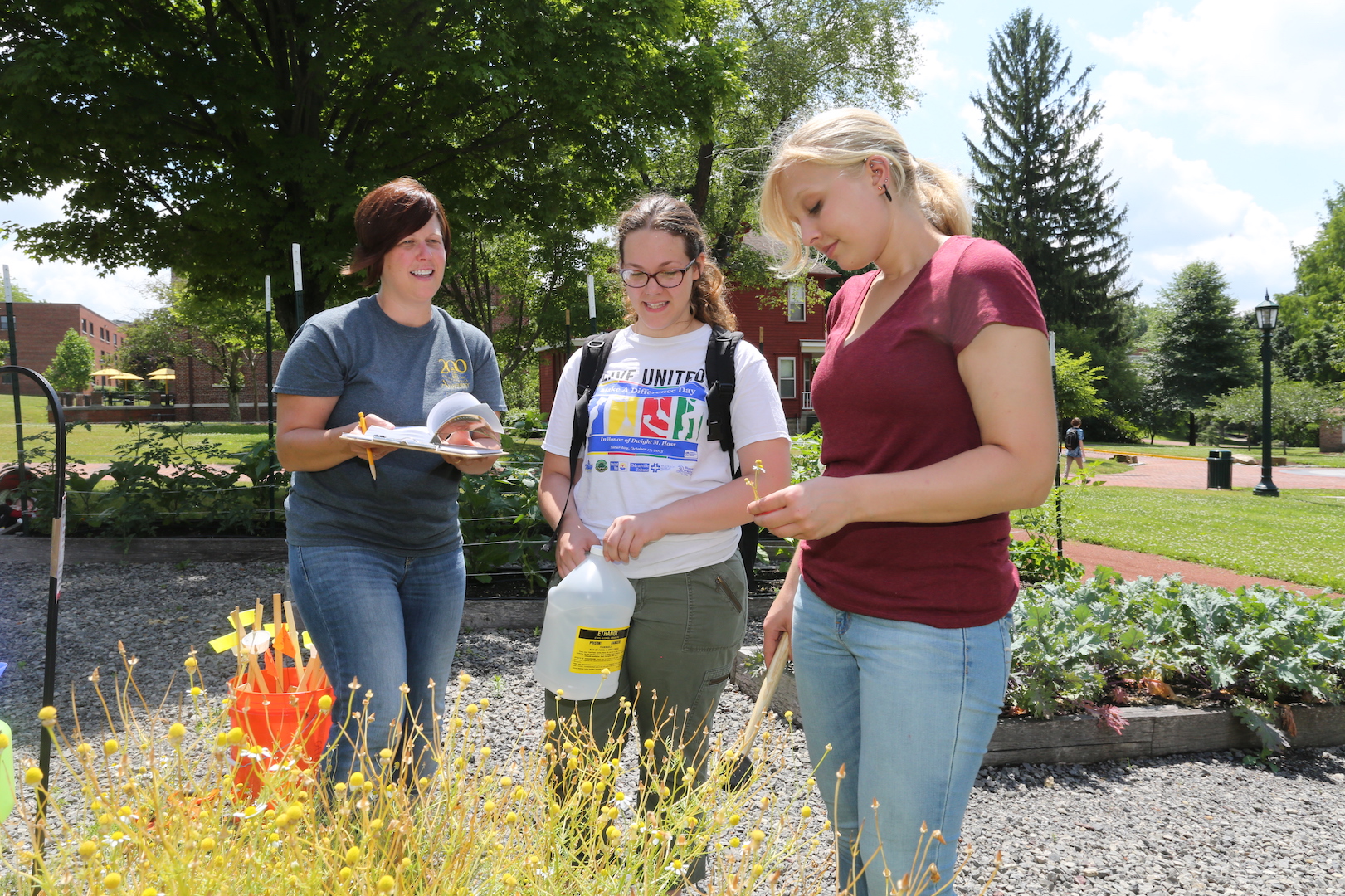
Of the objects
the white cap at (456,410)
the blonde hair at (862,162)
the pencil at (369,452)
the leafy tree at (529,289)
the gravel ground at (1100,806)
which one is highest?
the leafy tree at (529,289)

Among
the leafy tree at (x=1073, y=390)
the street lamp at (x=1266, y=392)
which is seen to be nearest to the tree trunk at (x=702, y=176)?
the street lamp at (x=1266, y=392)

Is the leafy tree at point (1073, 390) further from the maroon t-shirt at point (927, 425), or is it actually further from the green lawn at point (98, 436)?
the maroon t-shirt at point (927, 425)

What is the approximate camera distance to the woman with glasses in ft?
7.36

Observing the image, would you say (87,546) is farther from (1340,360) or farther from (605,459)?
(1340,360)

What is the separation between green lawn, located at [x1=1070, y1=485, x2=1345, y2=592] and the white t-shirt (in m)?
4.84

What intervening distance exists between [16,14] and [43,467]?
473 centimetres

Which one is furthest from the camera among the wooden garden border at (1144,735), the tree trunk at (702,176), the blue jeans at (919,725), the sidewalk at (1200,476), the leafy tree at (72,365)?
the leafy tree at (72,365)

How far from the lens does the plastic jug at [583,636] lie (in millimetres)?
2088

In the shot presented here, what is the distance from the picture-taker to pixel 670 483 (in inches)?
88.4

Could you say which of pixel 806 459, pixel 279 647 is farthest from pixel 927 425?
pixel 806 459

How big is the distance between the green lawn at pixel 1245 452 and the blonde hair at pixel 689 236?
28085mm

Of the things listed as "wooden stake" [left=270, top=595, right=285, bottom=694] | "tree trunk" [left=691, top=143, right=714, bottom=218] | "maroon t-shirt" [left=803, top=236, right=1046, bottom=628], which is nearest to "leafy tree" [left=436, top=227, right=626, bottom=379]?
"tree trunk" [left=691, top=143, right=714, bottom=218]

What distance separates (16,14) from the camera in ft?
29.5

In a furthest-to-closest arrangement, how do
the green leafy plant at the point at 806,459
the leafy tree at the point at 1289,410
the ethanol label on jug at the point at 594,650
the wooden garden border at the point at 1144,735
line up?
the leafy tree at the point at 1289,410, the green leafy plant at the point at 806,459, the wooden garden border at the point at 1144,735, the ethanol label on jug at the point at 594,650
